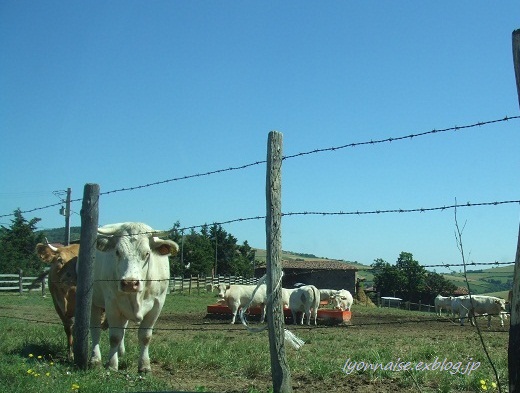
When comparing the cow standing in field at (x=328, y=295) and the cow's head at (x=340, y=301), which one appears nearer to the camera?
the cow's head at (x=340, y=301)

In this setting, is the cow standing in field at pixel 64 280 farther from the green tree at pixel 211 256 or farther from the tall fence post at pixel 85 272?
the green tree at pixel 211 256

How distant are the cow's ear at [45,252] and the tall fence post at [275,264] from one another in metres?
6.08

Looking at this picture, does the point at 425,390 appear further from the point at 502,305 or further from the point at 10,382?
the point at 502,305

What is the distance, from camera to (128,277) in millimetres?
7676

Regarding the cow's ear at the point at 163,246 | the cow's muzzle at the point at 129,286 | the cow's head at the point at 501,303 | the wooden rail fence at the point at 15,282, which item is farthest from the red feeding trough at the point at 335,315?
the wooden rail fence at the point at 15,282

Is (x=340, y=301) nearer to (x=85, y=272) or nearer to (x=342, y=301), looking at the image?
(x=342, y=301)

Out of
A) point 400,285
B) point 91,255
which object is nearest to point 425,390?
point 91,255

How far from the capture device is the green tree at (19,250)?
135 feet

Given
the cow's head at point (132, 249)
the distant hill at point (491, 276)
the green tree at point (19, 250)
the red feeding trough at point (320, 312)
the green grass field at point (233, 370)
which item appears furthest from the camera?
the green tree at point (19, 250)

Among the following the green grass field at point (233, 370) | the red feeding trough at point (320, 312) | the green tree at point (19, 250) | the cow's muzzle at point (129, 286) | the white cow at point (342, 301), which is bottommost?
the green grass field at point (233, 370)

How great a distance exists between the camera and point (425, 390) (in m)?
6.67

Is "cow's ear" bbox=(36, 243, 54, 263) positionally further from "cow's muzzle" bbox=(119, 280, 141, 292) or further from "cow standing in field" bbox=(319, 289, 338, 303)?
"cow standing in field" bbox=(319, 289, 338, 303)

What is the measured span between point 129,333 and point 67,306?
10.8ft

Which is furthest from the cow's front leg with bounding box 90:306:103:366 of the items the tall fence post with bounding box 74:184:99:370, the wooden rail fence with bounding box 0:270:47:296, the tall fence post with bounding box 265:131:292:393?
the wooden rail fence with bounding box 0:270:47:296
